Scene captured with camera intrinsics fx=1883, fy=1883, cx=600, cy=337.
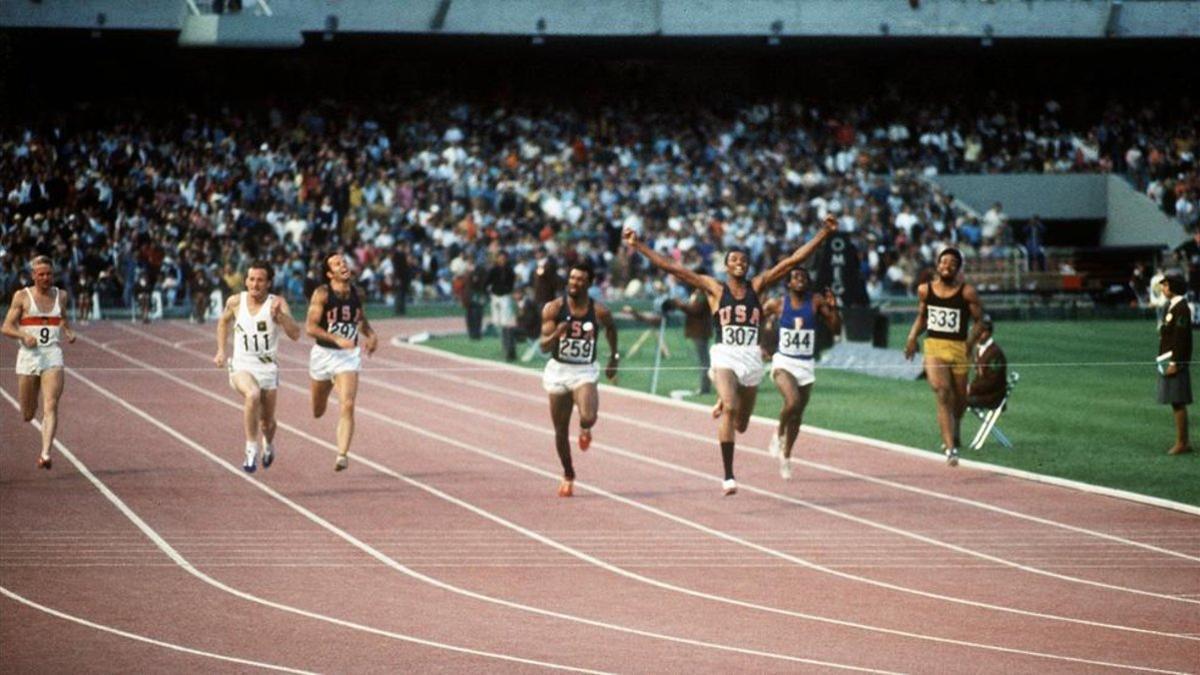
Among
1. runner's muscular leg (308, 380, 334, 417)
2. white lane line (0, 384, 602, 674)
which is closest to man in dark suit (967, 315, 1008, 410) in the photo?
runner's muscular leg (308, 380, 334, 417)

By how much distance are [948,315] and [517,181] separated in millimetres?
29065

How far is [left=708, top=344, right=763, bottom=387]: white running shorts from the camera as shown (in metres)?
15.7

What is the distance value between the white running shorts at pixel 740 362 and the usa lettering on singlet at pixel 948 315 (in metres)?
2.27

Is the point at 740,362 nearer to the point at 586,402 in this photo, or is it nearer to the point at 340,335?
the point at 586,402

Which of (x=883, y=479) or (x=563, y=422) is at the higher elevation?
(x=563, y=422)

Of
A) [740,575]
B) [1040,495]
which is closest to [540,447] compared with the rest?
[1040,495]

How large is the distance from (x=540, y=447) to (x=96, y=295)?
20.2 metres

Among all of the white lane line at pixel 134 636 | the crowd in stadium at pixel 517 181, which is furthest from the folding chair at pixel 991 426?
the crowd in stadium at pixel 517 181

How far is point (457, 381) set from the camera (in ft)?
88.2

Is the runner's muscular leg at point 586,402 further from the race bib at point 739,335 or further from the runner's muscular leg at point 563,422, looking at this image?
the race bib at point 739,335

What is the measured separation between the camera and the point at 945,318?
17250 millimetres

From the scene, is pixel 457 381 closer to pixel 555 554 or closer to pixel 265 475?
pixel 265 475

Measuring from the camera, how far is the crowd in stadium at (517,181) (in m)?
38.8

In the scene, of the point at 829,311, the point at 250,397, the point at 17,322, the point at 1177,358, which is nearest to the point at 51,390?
the point at 17,322
